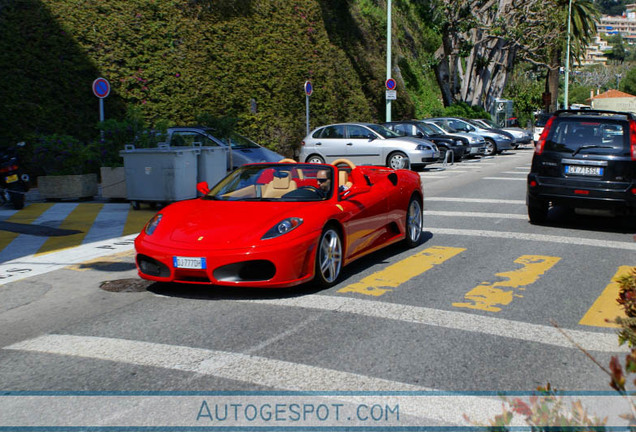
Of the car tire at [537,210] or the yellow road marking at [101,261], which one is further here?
the car tire at [537,210]

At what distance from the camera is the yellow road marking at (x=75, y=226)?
32.8 ft

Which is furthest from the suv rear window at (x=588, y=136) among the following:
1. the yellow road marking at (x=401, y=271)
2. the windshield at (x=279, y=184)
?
the windshield at (x=279, y=184)

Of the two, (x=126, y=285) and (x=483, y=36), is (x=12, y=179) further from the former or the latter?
(x=483, y=36)

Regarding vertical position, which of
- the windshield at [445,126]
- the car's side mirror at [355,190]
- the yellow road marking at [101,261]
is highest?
the windshield at [445,126]

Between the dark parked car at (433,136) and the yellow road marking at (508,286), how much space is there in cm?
1715

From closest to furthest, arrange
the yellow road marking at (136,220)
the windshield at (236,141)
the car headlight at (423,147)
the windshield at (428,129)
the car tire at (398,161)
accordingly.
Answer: the yellow road marking at (136,220)
the windshield at (236,141)
the car tire at (398,161)
the car headlight at (423,147)
the windshield at (428,129)

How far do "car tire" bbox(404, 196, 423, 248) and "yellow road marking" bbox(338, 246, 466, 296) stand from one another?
250mm

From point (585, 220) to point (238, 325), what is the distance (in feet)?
27.2

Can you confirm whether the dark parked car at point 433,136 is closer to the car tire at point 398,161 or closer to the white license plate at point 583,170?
the car tire at point 398,161

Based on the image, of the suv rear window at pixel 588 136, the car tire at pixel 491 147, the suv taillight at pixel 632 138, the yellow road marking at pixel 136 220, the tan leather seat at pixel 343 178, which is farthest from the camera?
the car tire at pixel 491 147

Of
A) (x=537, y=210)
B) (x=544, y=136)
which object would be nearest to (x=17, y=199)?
(x=537, y=210)

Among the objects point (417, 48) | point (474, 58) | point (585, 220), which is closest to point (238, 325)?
point (585, 220)

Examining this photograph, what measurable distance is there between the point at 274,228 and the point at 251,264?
44cm

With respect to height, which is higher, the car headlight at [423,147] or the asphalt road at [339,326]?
the car headlight at [423,147]
